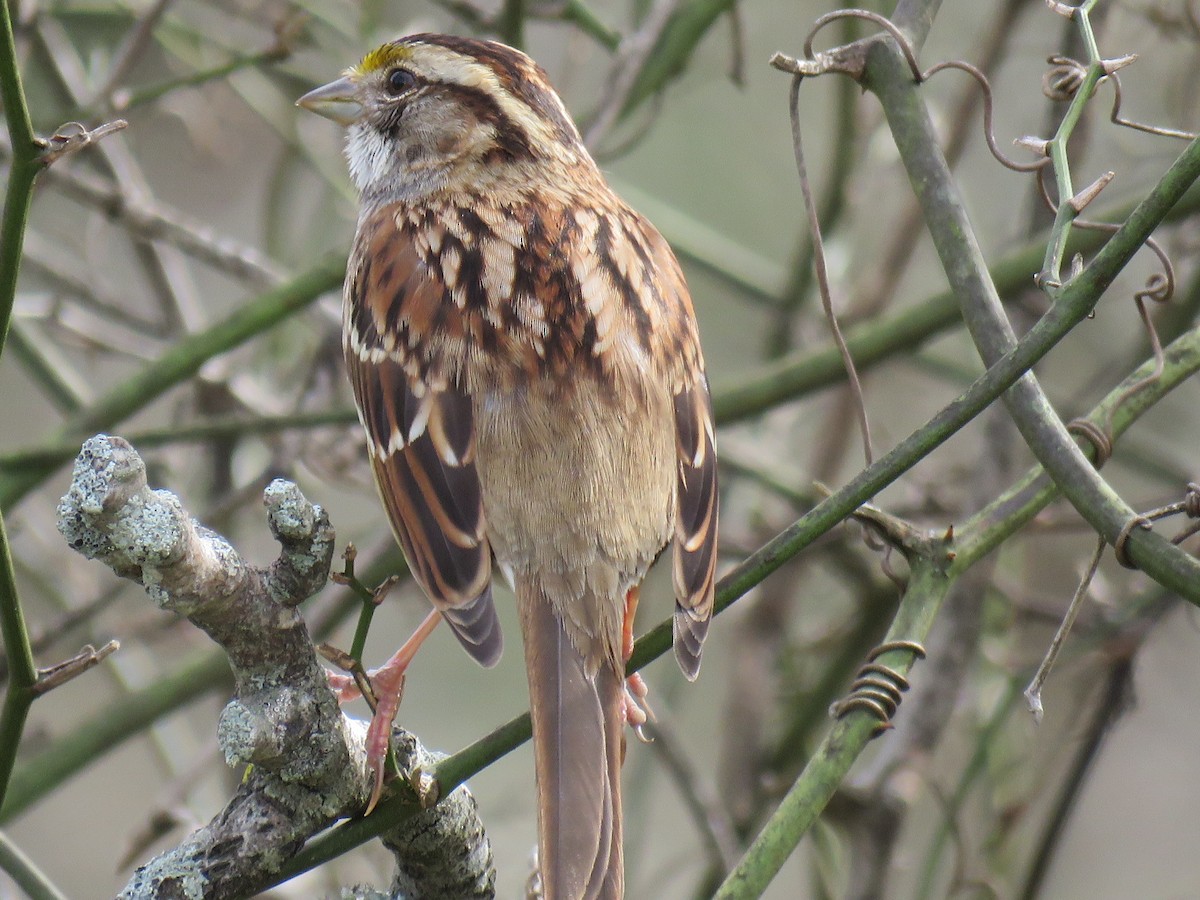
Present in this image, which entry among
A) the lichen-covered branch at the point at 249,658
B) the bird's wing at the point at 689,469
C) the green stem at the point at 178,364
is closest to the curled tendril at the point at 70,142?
the lichen-covered branch at the point at 249,658

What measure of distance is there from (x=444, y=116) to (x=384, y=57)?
9.4 inches

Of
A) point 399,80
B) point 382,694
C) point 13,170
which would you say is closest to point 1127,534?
point 382,694

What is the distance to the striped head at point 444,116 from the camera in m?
3.27

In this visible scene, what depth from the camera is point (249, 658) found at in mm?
1694

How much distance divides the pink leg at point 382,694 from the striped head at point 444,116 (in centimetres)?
113

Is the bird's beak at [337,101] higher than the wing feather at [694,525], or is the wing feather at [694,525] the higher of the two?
the bird's beak at [337,101]

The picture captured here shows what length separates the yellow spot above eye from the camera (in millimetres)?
3461

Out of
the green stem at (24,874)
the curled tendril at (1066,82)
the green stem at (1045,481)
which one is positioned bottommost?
the green stem at (1045,481)

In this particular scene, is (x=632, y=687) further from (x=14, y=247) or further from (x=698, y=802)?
(x=14, y=247)

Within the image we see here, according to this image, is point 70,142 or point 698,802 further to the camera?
point 698,802

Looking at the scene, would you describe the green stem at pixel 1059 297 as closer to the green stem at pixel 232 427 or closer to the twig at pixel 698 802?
the green stem at pixel 232 427

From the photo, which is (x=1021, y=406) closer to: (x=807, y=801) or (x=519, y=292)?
(x=807, y=801)

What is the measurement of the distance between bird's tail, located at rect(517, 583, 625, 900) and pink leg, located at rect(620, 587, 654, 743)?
0.28 ft

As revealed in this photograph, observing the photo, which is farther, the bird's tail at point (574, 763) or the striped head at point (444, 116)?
the striped head at point (444, 116)
